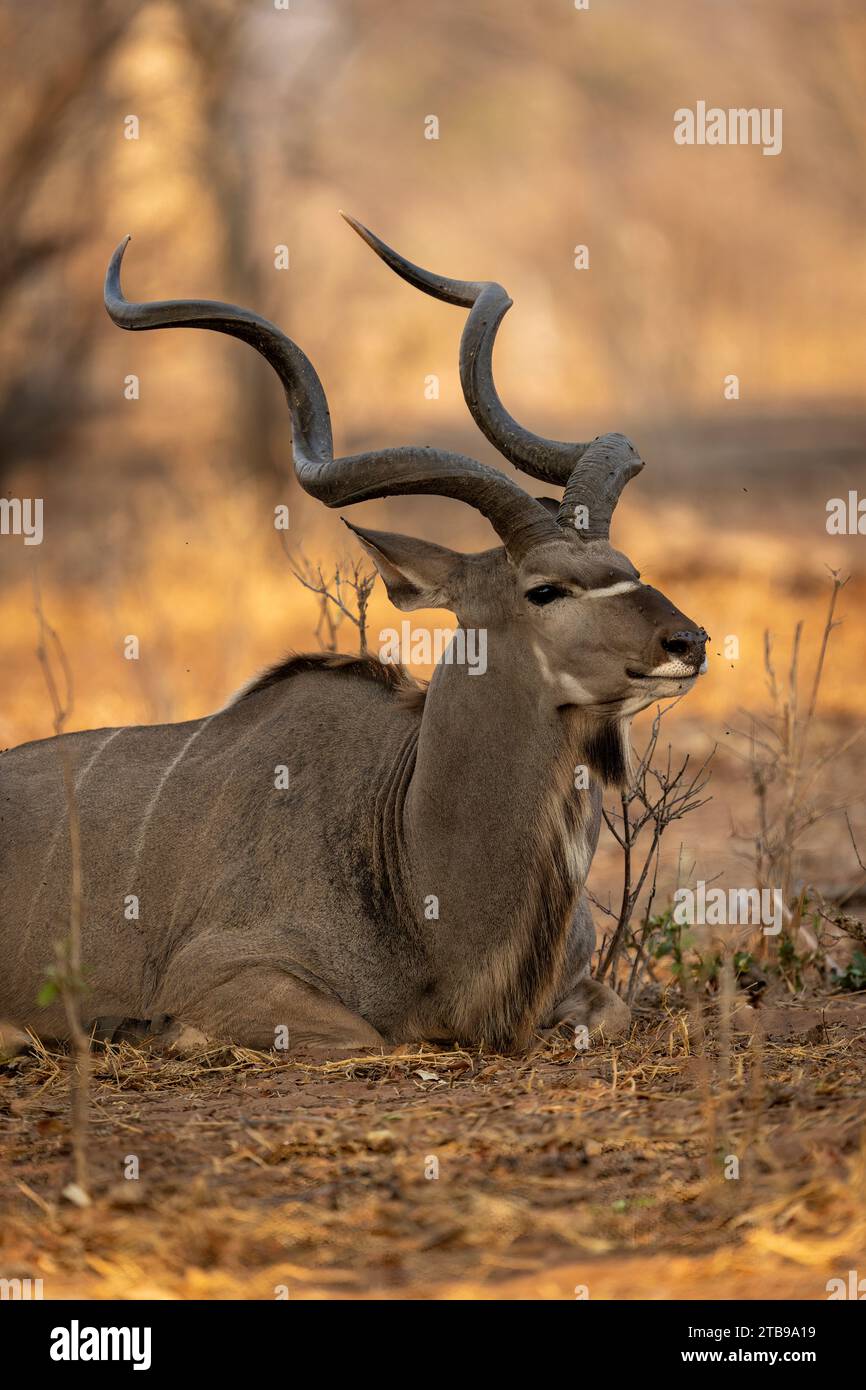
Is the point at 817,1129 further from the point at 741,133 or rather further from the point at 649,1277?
the point at 741,133

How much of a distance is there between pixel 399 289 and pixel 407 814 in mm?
20312

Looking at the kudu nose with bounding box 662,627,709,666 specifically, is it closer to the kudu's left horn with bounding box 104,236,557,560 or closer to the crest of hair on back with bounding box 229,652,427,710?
the kudu's left horn with bounding box 104,236,557,560

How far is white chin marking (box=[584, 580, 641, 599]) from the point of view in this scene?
4953 mm

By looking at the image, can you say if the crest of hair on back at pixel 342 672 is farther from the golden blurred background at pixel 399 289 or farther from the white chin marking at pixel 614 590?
the golden blurred background at pixel 399 289

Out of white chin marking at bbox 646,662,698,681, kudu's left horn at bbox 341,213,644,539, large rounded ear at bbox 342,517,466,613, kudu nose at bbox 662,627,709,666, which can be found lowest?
white chin marking at bbox 646,662,698,681

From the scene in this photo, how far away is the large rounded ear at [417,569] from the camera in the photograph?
5.25m

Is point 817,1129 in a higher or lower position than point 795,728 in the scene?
lower

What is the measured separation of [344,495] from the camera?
17.0ft

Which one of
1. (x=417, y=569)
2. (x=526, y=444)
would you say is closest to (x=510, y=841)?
(x=417, y=569)

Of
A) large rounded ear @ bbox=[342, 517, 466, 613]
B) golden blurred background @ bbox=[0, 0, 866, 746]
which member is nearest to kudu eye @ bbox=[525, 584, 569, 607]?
large rounded ear @ bbox=[342, 517, 466, 613]

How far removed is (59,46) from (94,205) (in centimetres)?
140

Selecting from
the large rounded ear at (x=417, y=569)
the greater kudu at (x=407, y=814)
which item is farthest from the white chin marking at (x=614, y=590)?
the large rounded ear at (x=417, y=569)
